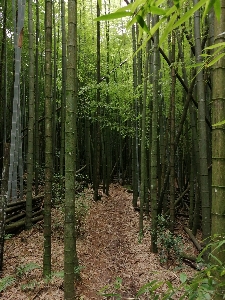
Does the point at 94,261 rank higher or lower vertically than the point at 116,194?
lower

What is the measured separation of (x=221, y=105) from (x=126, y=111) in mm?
6888

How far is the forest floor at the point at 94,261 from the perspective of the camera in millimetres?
3127

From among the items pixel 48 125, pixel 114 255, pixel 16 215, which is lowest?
pixel 114 255

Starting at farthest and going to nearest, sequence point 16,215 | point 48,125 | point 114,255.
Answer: point 16,215, point 114,255, point 48,125

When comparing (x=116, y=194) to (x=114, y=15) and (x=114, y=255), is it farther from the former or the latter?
(x=114, y=15)

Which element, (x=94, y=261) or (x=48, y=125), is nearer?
(x=48, y=125)

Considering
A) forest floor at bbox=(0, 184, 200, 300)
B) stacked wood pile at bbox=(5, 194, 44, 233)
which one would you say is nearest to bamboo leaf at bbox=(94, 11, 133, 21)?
forest floor at bbox=(0, 184, 200, 300)

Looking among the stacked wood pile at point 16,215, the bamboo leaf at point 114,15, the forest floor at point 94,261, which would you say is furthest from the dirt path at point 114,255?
the bamboo leaf at point 114,15

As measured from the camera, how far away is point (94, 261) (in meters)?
4.24

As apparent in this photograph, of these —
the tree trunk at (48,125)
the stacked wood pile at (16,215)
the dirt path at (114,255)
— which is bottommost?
the dirt path at (114,255)

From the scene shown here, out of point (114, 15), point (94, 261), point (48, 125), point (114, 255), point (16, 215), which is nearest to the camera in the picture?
point (114, 15)

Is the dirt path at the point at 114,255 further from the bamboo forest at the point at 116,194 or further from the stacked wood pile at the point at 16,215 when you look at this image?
the stacked wood pile at the point at 16,215

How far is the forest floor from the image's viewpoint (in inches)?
123

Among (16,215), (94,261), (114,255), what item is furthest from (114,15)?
(16,215)
